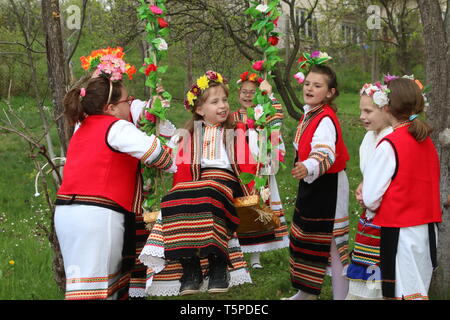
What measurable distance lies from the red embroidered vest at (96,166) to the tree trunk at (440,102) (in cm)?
212

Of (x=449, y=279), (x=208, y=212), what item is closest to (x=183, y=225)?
(x=208, y=212)

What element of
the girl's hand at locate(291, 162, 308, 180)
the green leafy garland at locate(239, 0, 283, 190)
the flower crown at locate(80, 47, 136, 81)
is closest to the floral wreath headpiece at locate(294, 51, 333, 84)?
the green leafy garland at locate(239, 0, 283, 190)

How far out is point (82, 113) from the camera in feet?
10.9

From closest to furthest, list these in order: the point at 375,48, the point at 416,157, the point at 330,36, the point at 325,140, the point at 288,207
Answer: the point at 416,157 < the point at 325,140 < the point at 288,207 < the point at 330,36 < the point at 375,48

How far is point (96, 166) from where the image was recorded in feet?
10.5

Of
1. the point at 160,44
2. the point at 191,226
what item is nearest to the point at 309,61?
the point at 160,44

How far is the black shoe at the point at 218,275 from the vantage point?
11.8 feet

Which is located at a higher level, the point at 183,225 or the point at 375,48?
the point at 375,48

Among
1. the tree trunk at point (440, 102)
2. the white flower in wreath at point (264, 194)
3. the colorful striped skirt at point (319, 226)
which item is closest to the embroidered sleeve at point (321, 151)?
the colorful striped skirt at point (319, 226)

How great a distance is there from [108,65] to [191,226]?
1.10 metres

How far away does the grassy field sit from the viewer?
4.43 metres

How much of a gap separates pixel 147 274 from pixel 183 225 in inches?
16.8

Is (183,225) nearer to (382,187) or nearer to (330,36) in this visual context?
(382,187)

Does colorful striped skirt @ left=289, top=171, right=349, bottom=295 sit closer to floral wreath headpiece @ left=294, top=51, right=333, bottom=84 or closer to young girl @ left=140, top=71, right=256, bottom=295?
young girl @ left=140, top=71, right=256, bottom=295
